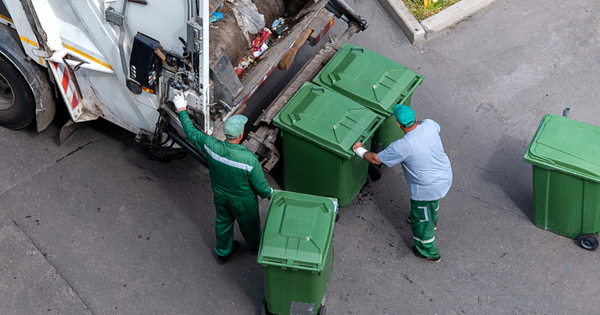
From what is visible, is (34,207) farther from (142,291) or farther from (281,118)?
(281,118)

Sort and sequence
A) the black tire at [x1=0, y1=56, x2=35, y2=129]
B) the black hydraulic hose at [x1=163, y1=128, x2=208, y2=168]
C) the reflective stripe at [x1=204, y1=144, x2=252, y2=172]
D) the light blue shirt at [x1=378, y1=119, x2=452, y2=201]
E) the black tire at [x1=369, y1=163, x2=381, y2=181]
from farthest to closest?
the black tire at [x1=369, y1=163, x2=381, y2=181] → the black tire at [x1=0, y1=56, x2=35, y2=129] → the black hydraulic hose at [x1=163, y1=128, x2=208, y2=168] → the light blue shirt at [x1=378, y1=119, x2=452, y2=201] → the reflective stripe at [x1=204, y1=144, x2=252, y2=172]

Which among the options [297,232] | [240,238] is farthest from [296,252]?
[240,238]

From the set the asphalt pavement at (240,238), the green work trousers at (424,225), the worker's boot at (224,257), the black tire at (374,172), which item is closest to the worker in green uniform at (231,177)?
the worker's boot at (224,257)

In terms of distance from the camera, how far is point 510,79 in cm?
616

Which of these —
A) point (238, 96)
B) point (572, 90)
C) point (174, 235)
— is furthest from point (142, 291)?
point (572, 90)

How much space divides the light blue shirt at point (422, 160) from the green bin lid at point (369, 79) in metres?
0.50

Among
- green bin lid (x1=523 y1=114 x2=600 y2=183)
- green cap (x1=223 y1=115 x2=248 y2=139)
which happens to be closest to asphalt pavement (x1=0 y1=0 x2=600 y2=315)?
green bin lid (x1=523 y1=114 x2=600 y2=183)

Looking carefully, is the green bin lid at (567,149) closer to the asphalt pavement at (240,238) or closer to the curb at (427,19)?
the asphalt pavement at (240,238)

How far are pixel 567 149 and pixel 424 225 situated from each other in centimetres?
124

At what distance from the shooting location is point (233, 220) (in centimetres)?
428

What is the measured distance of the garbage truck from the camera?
389 centimetres

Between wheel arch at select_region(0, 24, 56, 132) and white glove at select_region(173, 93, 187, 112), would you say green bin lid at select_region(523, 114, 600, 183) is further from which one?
wheel arch at select_region(0, 24, 56, 132)

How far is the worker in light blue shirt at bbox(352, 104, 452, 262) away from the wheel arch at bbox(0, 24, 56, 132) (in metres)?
2.57

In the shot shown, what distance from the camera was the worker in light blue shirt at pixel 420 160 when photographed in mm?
4172
